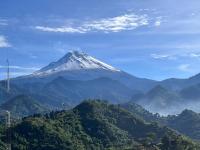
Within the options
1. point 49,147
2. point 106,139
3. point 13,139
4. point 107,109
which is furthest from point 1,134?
point 107,109

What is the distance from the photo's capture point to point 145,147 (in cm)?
12950

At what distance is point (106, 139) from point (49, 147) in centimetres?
2665

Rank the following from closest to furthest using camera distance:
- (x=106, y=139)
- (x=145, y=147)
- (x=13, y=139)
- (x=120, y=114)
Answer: (x=145, y=147) < (x=13, y=139) < (x=106, y=139) < (x=120, y=114)

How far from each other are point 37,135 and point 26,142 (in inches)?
238

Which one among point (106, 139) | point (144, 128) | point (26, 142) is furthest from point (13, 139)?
point (144, 128)

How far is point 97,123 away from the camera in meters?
172

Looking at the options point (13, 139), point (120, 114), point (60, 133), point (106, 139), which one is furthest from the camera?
point (120, 114)

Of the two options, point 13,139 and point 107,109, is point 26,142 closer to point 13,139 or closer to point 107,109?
point 13,139

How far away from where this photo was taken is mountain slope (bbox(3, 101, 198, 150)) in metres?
138

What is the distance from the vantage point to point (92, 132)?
164 m

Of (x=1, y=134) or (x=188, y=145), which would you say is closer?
(x=188, y=145)

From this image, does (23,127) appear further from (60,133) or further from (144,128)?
(144,128)

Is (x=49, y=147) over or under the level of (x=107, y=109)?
under

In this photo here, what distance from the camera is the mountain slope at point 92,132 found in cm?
13815
